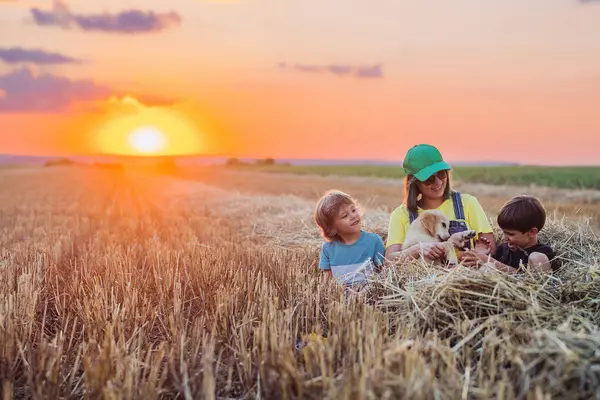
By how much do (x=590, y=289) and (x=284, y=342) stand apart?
2.13 metres

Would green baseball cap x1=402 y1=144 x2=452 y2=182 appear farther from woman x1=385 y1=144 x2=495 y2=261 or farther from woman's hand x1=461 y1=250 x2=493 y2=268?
woman's hand x1=461 y1=250 x2=493 y2=268

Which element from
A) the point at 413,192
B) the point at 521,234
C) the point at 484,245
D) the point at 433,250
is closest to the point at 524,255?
the point at 521,234

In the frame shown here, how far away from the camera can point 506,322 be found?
308 centimetres

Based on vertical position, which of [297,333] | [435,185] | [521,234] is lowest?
[297,333]

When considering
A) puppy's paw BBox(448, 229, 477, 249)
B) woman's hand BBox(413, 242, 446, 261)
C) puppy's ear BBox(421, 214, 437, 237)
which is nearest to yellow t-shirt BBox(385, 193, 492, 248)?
puppy's ear BBox(421, 214, 437, 237)

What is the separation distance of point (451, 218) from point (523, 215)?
608mm

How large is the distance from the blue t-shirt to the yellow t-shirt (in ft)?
0.56

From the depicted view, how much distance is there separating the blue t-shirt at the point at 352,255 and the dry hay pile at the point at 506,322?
415mm

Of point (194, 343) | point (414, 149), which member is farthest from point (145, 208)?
point (194, 343)

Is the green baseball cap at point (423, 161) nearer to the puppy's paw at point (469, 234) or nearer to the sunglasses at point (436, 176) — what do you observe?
the sunglasses at point (436, 176)

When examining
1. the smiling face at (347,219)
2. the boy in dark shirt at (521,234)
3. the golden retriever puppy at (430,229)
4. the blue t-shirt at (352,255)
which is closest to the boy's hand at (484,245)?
the boy in dark shirt at (521,234)

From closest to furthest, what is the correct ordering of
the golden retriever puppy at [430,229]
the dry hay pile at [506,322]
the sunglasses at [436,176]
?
the dry hay pile at [506,322] → the golden retriever puppy at [430,229] → the sunglasses at [436,176]

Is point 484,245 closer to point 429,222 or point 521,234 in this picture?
point 521,234

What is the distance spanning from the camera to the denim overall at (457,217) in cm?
493
